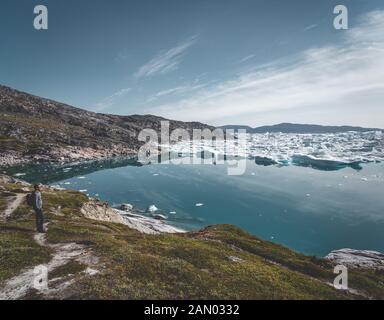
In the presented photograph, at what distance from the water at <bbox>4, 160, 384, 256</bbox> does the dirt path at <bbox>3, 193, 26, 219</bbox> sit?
1696 inches

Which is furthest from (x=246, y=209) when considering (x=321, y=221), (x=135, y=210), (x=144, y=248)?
(x=144, y=248)

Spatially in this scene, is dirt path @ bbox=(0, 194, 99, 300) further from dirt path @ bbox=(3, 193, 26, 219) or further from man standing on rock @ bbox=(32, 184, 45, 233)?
dirt path @ bbox=(3, 193, 26, 219)

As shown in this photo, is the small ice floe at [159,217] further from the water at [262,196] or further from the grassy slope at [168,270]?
the grassy slope at [168,270]

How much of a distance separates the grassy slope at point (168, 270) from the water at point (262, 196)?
48.0 metres

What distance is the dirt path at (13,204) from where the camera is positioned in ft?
135

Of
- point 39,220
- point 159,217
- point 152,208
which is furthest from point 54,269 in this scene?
point 152,208

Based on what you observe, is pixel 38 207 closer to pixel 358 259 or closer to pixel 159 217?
pixel 358 259

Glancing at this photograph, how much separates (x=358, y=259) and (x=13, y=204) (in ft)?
166

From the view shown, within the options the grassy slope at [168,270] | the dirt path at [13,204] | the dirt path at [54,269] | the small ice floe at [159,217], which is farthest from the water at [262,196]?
the dirt path at [54,269]

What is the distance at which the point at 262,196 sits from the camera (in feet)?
387

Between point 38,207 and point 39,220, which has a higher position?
point 38,207

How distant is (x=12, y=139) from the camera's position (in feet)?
627

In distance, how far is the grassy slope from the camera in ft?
72.7
